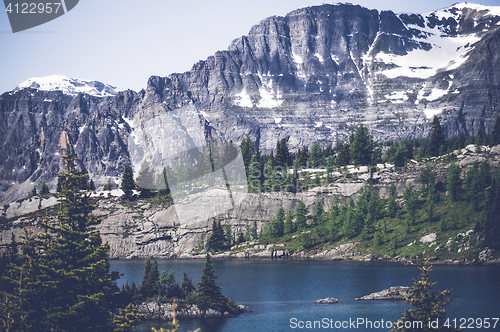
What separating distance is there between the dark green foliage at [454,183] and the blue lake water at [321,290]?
2713cm

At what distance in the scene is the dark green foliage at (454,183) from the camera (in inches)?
4771

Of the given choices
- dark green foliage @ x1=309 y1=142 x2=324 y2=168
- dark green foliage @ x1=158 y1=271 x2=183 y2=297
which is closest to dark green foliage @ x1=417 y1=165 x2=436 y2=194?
dark green foliage @ x1=309 y1=142 x2=324 y2=168

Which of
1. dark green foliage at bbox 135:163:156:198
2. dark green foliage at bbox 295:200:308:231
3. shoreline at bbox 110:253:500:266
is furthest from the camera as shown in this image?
dark green foliage at bbox 135:163:156:198

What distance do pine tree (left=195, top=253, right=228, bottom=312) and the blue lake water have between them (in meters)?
2.76

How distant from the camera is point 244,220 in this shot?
144 m

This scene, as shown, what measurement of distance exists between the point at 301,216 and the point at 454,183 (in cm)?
4352

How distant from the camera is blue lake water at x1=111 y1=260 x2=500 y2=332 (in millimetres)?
64500

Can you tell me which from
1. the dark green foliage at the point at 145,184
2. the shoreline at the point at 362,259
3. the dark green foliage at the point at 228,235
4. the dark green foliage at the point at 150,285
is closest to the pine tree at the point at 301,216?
the shoreline at the point at 362,259

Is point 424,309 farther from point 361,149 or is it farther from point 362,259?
point 361,149

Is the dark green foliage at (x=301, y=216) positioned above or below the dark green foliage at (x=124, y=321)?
below

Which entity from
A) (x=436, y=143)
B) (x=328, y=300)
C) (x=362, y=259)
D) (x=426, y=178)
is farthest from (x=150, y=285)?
(x=436, y=143)

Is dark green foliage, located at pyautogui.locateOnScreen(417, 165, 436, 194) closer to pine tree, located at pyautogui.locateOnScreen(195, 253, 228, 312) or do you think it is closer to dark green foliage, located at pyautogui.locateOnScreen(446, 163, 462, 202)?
dark green foliage, located at pyautogui.locateOnScreen(446, 163, 462, 202)

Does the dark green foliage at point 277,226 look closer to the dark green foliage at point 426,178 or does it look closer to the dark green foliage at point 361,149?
the dark green foliage at point 361,149

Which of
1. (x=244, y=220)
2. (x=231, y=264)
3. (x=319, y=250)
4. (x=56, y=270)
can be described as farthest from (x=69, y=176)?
(x=244, y=220)
